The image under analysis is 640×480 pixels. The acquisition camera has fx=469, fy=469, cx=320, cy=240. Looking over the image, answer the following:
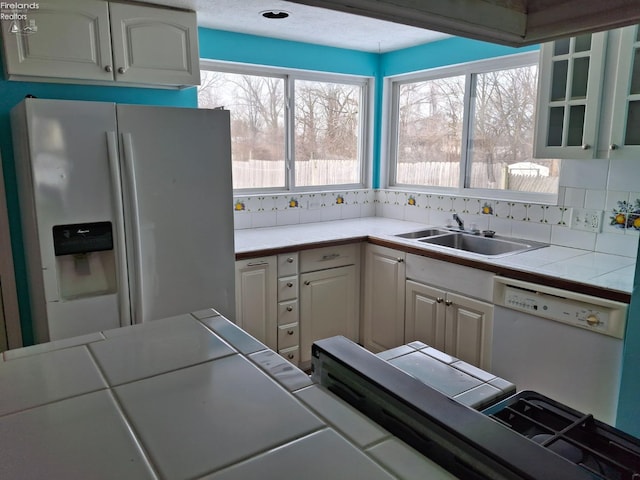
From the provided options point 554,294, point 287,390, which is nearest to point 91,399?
point 287,390

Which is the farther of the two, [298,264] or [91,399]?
[298,264]

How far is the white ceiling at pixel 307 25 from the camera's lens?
2.55 m

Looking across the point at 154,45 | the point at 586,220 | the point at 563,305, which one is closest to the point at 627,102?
the point at 586,220

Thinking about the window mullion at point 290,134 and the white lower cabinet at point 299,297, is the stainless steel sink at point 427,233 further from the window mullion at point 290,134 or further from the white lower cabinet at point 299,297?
the window mullion at point 290,134

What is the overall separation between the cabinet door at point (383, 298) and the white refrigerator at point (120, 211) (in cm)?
107

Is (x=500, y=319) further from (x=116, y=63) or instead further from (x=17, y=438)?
(x=116, y=63)

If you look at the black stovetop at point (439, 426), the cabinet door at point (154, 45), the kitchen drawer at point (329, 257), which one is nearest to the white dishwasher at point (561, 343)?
the kitchen drawer at point (329, 257)

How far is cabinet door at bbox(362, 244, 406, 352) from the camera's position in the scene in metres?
2.98

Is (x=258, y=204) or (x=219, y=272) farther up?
(x=258, y=204)

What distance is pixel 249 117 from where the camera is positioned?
11.0 feet

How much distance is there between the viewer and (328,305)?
124 inches

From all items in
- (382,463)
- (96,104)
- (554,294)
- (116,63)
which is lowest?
(554,294)

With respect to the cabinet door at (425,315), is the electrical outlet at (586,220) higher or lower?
higher

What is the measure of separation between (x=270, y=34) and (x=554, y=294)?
2.43 meters
